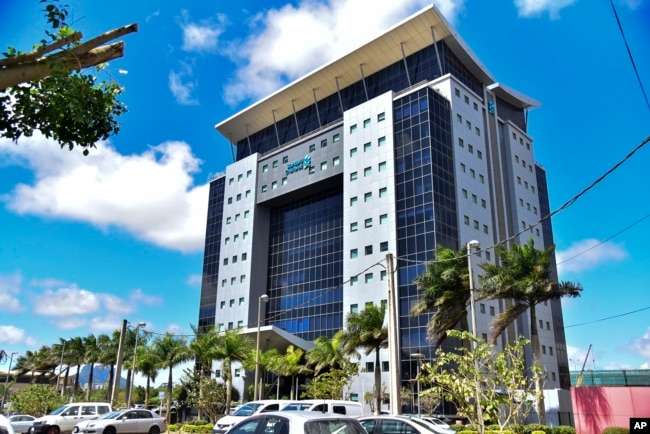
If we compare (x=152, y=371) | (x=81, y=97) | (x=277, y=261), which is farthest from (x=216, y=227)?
(x=81, y=97)

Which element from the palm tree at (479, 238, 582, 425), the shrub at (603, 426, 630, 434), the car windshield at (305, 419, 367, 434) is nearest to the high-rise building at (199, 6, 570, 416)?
the palm tree at (479, 238, 582, 425)

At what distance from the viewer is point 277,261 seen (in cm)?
6919

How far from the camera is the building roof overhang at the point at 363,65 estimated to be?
5794cm

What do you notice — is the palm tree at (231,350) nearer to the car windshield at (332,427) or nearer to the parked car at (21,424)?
the parked car at (21,424)

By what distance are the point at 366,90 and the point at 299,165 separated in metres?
12.2

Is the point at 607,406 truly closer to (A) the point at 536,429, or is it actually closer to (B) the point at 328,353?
(A) the point at 536,429

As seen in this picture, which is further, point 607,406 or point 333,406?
point 607,406

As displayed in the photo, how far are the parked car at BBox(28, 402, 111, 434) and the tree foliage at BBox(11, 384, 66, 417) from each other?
19757mm

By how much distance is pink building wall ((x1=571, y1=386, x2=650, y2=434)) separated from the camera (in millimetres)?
22594

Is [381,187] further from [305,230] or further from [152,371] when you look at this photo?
[152,371]

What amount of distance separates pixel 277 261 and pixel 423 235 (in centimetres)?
2486

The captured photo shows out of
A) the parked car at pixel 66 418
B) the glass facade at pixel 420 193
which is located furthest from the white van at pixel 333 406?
the glass facade at pixel 420 193

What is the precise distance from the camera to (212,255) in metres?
75.2

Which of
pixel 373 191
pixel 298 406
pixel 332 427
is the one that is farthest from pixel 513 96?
pixel 332 427
